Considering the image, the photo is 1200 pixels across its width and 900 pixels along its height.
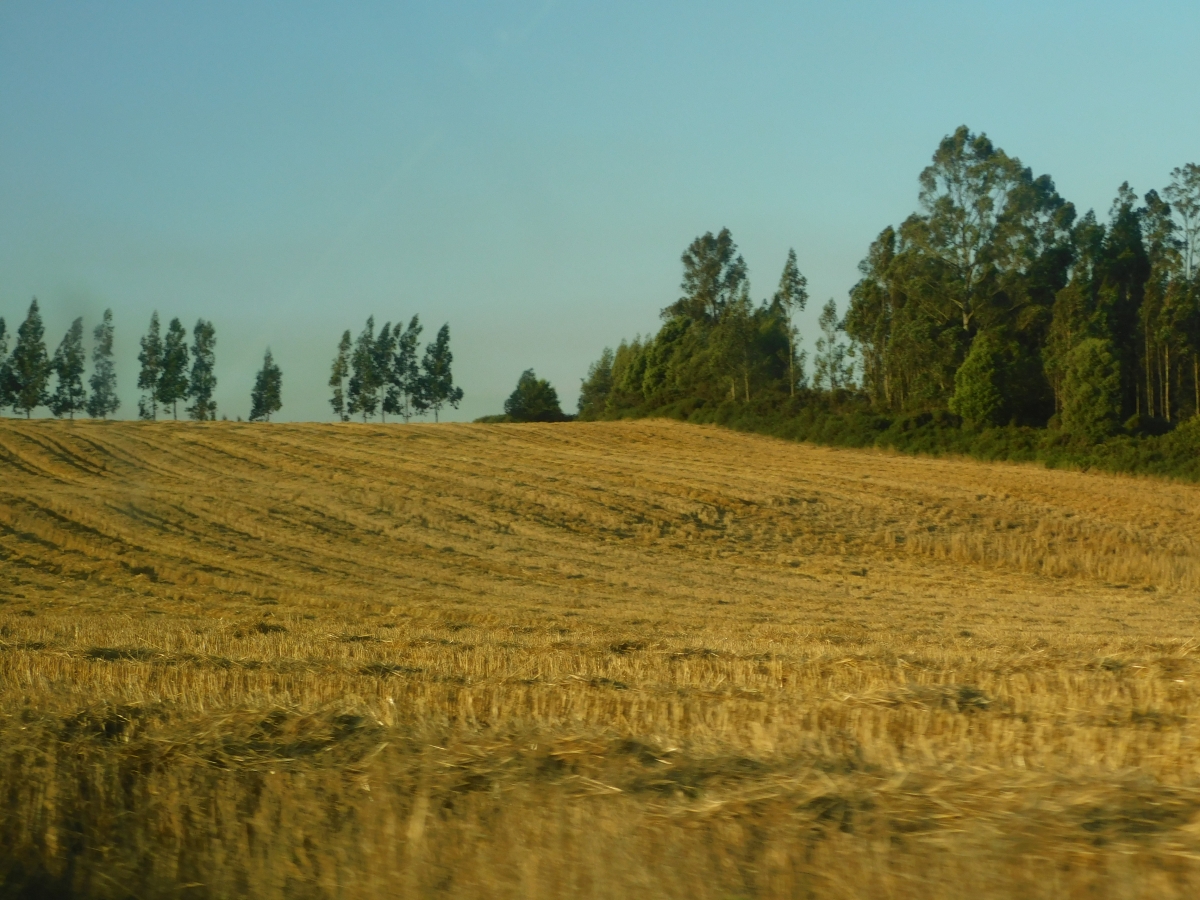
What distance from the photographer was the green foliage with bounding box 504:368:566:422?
82.1m

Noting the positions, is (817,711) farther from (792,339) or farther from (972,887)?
(792,339)

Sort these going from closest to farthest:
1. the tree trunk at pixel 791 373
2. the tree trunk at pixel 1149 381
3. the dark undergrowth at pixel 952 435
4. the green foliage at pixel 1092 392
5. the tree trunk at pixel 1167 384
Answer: the dark undergrowth at pixel 952 435
the green foliage at pixel 1092 392
the tree trunk at pixel 1167 384
the tree trunk at pixel 1149 381
the tree trunk at pixel 791 373

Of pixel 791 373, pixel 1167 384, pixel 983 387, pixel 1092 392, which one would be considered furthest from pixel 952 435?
pixel 791 373

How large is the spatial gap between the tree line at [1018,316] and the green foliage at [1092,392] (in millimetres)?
78

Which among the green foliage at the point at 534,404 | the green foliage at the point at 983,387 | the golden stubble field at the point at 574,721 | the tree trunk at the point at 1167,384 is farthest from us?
the green foliage at the point at 534,404

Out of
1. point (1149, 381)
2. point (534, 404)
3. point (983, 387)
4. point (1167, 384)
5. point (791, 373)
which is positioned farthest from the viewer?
point (534, 404)

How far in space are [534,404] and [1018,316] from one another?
3902 centimetres

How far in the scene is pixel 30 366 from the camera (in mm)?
76500

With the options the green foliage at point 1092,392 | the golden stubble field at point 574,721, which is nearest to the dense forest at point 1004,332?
the green foliage at point 1092,392

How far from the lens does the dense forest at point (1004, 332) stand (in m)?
53.0

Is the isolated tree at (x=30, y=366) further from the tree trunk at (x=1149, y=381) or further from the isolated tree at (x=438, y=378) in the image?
the tree trunk at (x=1149, y=381)

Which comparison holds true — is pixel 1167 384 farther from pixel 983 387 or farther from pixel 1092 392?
pixel 983 387

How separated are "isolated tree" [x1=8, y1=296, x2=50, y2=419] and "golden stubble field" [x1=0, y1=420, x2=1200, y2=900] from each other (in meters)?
55.4

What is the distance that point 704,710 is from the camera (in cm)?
791
